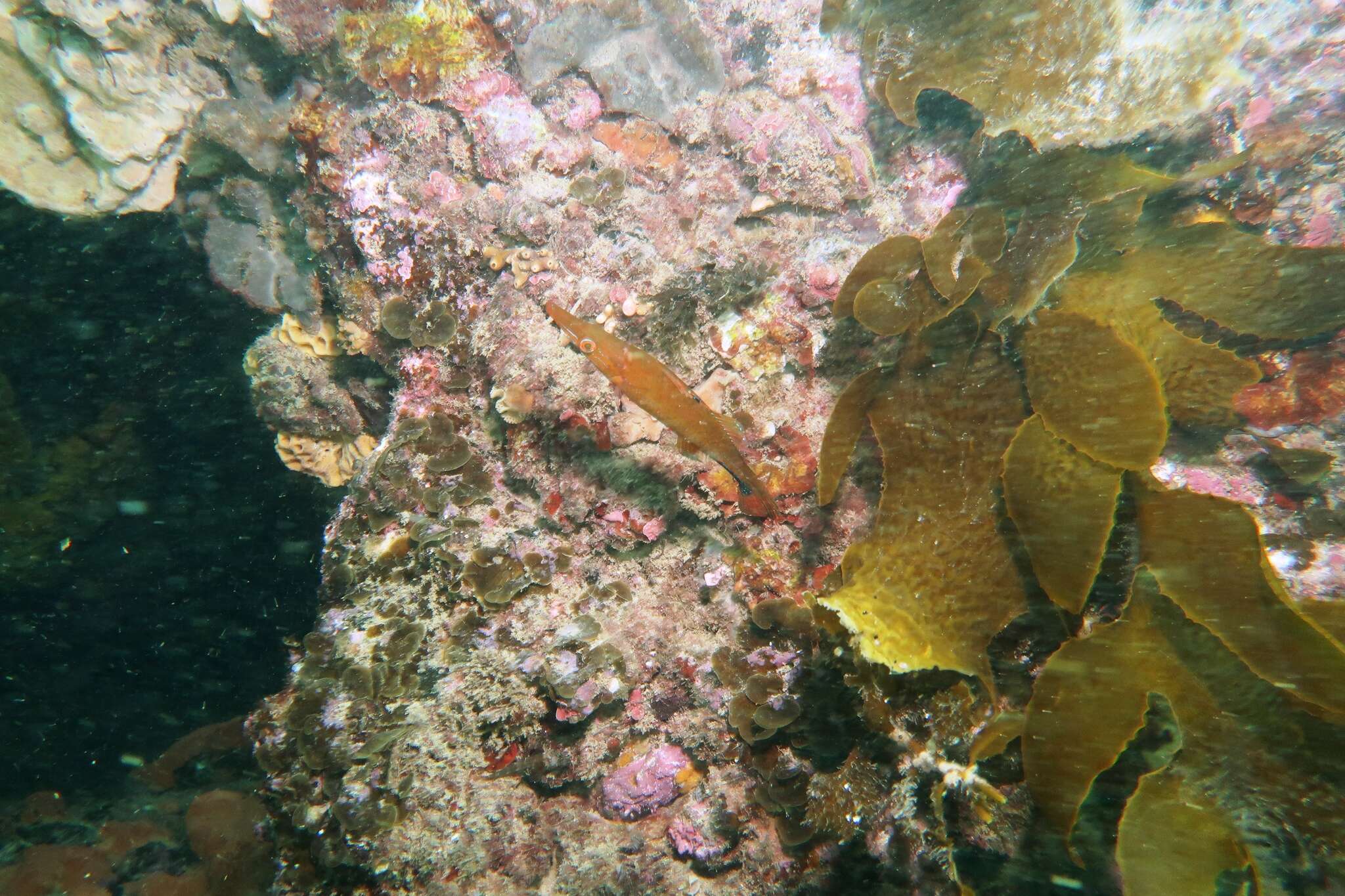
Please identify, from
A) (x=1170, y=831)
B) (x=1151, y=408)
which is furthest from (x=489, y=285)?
(x=1170, y=831)

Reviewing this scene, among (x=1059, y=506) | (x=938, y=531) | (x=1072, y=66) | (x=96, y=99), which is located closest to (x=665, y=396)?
(x=938, y=531)

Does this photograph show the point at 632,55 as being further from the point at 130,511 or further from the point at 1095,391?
the point at 130,511

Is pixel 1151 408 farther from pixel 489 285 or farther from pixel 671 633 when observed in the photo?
pixel 489 285

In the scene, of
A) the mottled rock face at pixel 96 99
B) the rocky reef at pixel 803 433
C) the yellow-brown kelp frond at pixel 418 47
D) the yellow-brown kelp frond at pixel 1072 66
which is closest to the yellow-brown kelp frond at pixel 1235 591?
the rocky reef at pixel 803 433

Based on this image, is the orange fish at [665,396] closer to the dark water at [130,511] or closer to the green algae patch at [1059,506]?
the green algae patch at [1059,506]

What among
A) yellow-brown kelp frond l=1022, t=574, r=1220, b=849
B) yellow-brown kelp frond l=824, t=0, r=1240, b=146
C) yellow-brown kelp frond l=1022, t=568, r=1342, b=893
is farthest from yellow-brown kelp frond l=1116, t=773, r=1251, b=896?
yellow-brown kelp frond l=824, t=0, r=1240, b=146

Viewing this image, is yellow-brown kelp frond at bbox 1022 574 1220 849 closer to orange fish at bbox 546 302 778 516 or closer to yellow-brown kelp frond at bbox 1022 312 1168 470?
yellow-brown kelp frond at bbox 1022 312 1168 470
